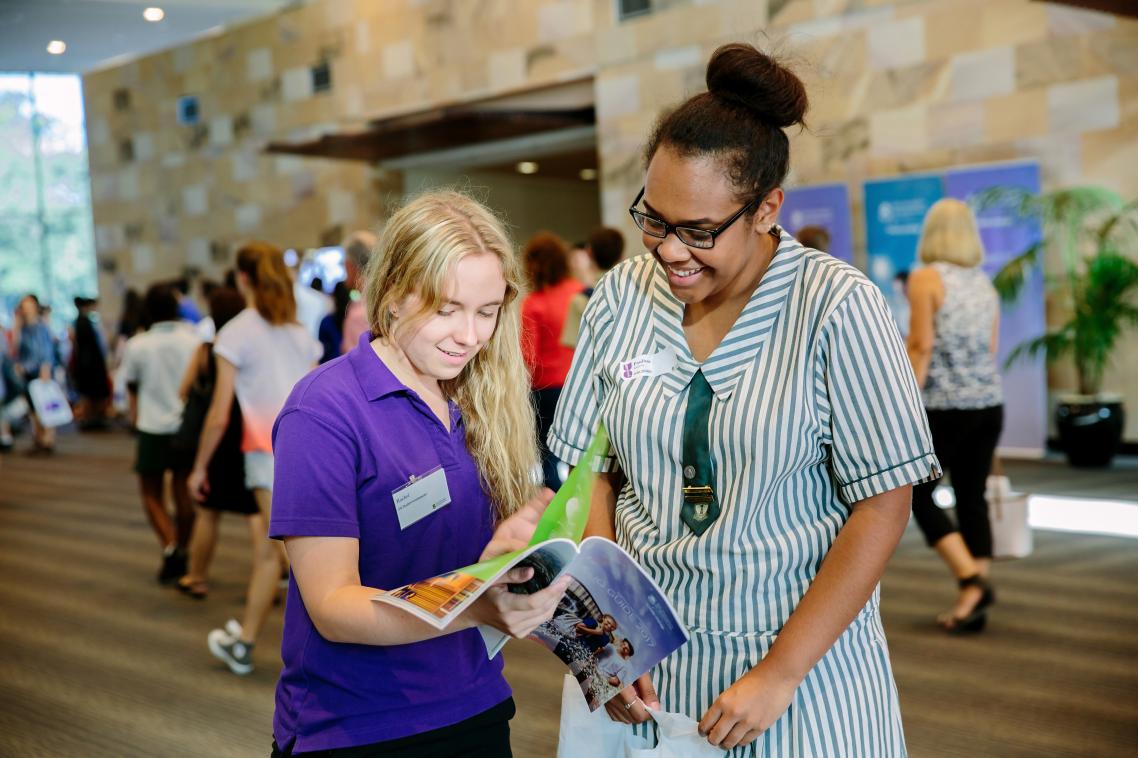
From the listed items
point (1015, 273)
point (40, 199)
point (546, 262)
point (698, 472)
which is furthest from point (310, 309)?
point (40, 199)

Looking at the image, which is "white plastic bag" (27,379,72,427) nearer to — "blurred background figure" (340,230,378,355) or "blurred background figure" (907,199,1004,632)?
"blurred background figure" (340,230,378,355)

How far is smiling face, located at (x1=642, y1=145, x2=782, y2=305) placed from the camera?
1.48m

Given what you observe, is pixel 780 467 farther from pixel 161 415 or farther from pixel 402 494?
pixel 161 415

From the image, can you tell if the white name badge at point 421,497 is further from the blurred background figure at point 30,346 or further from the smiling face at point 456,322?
the blurred background figure at point 30,346

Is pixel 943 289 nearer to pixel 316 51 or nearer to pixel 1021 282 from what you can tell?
pixel 1021 282

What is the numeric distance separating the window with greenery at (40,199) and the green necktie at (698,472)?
24393 millimetres

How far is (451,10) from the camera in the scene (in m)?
15.0

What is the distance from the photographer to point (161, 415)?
6344 millimetres

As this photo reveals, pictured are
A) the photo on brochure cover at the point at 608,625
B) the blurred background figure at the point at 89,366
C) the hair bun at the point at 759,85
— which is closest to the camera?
the photo on brochure cover at the point at 608,625

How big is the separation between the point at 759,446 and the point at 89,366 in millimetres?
15259

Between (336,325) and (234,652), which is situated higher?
(336,325)

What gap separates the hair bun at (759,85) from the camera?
1.49m

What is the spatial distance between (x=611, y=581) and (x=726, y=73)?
2.28 ft

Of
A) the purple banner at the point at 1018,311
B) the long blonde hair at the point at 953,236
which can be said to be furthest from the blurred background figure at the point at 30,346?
the long blonde hair at the point at 953,236
